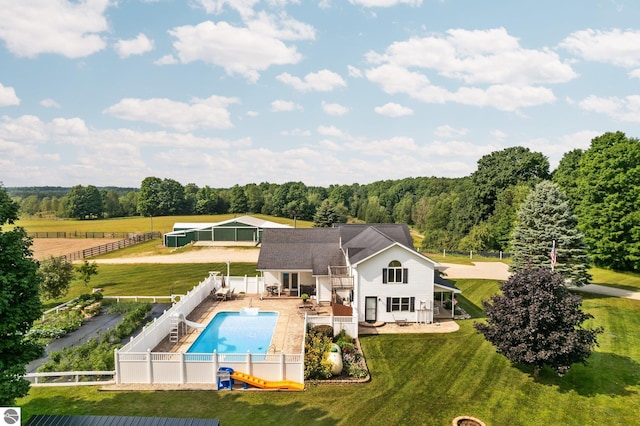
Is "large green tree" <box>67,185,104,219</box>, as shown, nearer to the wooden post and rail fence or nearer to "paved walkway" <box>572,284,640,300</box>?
the wooden post and rail fence

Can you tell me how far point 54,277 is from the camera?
31.6 meters

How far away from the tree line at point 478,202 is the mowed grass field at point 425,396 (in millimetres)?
9330

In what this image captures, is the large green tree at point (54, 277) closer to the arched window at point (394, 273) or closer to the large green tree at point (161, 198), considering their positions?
the arched window at point (394, 273)

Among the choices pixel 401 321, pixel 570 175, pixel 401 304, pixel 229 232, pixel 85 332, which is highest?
pixel 570 175

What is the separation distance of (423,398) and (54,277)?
1171 inches

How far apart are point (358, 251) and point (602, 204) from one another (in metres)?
29.7

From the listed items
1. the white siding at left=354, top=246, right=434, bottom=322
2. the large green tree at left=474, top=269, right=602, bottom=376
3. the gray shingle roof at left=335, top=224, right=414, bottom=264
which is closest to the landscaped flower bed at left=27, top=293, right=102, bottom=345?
the white siding at left=354, top=246, right=434, bottom=322

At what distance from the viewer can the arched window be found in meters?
26.8

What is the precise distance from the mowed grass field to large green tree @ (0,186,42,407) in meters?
5.33

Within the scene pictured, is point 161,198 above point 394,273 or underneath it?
above

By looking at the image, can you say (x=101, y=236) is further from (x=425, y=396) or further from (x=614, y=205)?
(x=614, y=205)

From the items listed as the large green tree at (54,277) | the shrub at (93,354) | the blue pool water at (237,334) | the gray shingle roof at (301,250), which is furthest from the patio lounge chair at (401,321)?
the large green tree at (54,277)

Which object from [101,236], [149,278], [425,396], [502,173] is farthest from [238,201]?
[425,396]

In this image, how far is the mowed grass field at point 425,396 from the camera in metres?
15.7
